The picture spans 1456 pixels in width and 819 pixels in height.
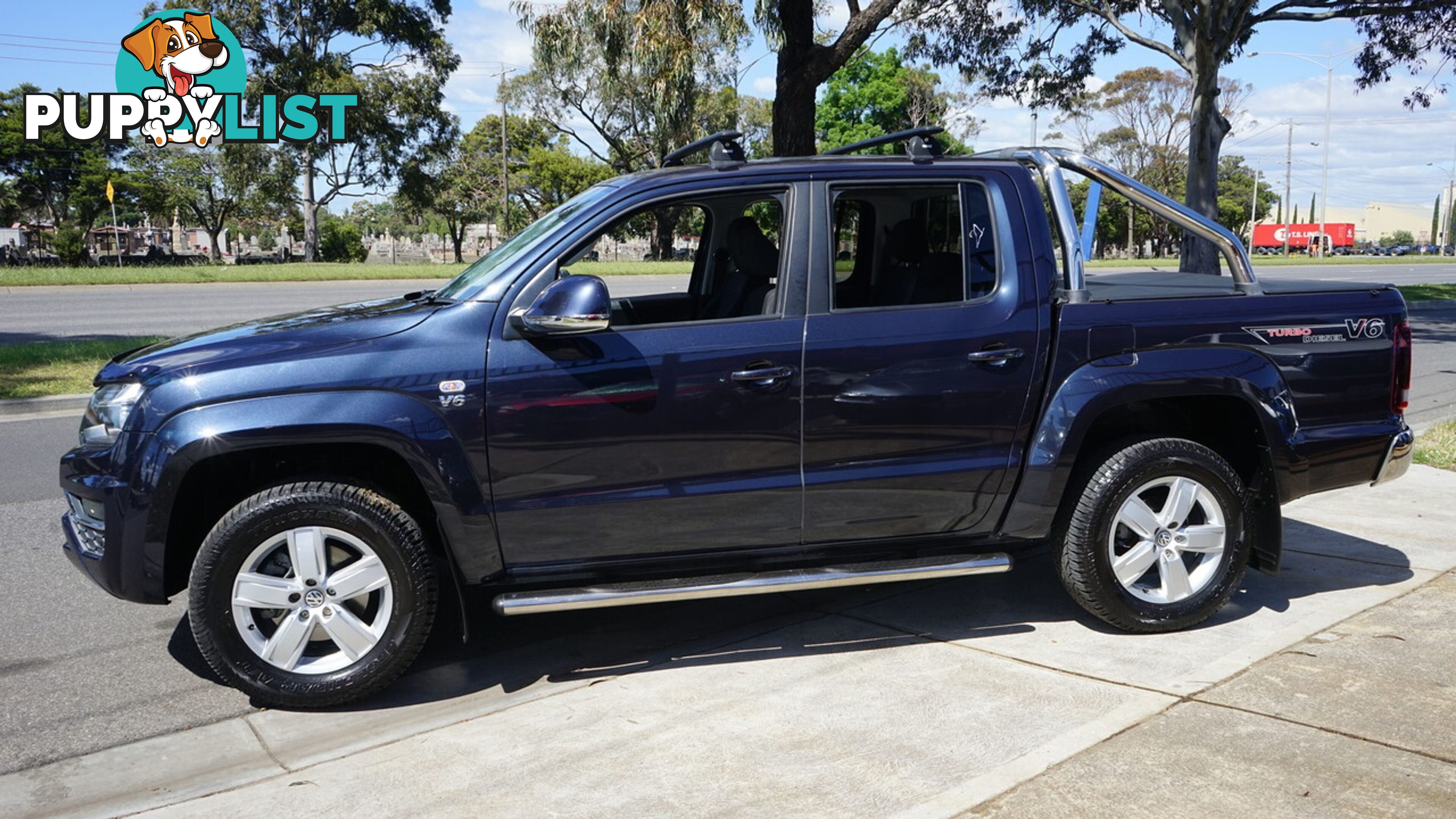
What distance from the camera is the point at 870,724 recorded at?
12.5 feet

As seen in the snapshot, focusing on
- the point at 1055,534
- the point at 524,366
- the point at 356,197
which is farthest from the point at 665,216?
the point at 356,197

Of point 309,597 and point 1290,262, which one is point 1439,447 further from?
point 1290,262

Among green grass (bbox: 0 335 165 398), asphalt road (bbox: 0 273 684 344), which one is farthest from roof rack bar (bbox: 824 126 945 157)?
green grass (bbox: 0 335 165 398)

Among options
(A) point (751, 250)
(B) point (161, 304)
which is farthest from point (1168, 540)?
(B) point (161, 304)

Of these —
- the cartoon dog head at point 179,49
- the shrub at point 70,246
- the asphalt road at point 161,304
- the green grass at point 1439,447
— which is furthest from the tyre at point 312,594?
the shrub at point 70,246

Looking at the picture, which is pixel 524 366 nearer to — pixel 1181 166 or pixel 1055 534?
pixel 1055 534

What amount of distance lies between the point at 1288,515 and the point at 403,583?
197 inches

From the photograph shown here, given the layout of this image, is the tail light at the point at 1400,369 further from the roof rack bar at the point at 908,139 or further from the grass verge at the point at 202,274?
the grass verge at the point at 202,274

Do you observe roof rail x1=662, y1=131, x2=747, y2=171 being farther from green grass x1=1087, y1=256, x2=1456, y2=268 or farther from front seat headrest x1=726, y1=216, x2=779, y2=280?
green grass x1=1087, y1=256, x2=1456, y2=268

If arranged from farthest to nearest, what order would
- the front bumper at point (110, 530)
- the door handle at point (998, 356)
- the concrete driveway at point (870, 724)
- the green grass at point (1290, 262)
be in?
the green grass at point (1290, 262) < the door handle at point (998, 356) < the front bumper at point (110, 530) < the concrete driveway at point (870, 724)

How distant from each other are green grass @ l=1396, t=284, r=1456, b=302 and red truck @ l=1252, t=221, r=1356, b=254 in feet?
263

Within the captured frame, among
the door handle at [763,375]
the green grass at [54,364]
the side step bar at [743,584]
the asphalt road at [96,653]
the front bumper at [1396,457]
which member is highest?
the door handle at [763,375]

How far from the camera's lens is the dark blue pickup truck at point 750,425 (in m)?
3.95

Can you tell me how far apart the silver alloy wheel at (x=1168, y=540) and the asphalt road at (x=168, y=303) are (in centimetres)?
392
